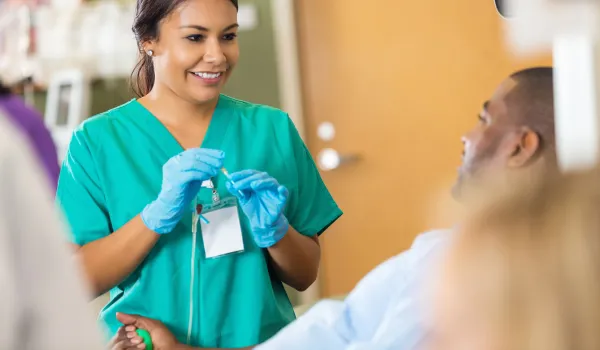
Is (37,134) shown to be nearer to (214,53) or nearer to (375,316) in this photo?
(214,53)

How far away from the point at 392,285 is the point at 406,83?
1.42m

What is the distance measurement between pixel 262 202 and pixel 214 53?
0.27 meters

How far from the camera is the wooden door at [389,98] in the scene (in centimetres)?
245

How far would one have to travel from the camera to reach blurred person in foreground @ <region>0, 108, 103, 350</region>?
579 millimetres

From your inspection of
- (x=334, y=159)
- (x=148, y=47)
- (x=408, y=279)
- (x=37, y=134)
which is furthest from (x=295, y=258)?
(x=334, y=159)

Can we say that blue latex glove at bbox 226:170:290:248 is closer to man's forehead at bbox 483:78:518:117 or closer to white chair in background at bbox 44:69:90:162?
man's forehead at bbox 483:78:518:117

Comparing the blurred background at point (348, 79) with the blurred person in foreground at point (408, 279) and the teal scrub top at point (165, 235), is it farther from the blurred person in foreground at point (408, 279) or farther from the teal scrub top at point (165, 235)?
the teal scrub top at point (165, 235)

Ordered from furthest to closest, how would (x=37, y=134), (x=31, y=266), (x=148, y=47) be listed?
(x=37, y=134) → (x=148, y=47) → (x=31, y=266)

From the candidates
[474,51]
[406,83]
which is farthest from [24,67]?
[474,51]

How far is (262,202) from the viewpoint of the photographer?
4.31ft

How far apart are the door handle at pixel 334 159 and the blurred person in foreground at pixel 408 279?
1324 millimetres

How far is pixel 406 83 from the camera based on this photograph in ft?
8.39

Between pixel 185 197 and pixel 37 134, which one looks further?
pixel 37 134

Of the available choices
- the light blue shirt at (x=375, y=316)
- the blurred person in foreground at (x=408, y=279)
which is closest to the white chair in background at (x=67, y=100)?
the blurred person in foreground at (x=408, y=279)
